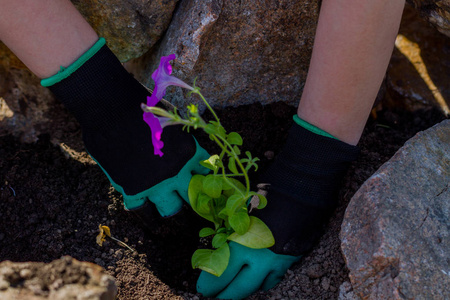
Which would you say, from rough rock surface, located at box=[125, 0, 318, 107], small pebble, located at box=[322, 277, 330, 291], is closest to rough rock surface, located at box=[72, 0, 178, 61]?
rough rock surface, located at box=[125, 0, 318, 107]

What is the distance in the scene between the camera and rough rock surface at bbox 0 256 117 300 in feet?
3.10

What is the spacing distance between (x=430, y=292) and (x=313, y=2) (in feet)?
3.75

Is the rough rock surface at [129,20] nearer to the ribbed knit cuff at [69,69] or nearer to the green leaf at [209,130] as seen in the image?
the ribbed knit cuff at [69,69]

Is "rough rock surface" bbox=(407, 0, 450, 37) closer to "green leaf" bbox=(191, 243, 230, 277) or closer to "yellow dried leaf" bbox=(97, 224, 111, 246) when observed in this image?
"green leaf" bbox=(191, 243, 230, 277)

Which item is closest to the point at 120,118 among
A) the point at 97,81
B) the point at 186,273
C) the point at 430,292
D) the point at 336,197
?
the point at 97,81

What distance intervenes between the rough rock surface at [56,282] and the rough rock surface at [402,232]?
706 millimetres

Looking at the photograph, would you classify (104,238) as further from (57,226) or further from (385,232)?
(385,232)

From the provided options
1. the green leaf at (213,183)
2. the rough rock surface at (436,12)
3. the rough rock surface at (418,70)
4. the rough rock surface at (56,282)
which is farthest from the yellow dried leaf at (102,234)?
the rough rock surface at (436,12)

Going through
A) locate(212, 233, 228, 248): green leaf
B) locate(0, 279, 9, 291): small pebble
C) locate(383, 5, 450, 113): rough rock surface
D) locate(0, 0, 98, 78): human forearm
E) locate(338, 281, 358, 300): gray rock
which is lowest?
locate(383, 5, 450, 113): rough rock surface

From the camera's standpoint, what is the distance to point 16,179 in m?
1.75

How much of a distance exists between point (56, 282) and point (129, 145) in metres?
0.77

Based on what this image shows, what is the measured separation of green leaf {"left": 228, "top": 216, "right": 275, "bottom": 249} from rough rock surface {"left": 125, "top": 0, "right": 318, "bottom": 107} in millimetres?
659

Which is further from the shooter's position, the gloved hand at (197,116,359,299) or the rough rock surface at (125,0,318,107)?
the rough rock surface at (125,0,318,107)

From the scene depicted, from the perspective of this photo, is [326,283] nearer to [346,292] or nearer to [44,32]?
[346,292]
